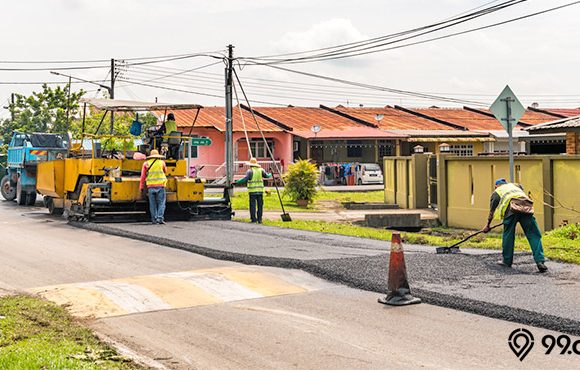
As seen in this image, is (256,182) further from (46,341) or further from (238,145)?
(238,145)

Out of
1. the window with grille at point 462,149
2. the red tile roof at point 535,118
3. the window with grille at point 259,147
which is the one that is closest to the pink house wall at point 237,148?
the window with grille at point 259,147

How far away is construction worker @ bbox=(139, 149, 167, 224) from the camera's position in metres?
17.8

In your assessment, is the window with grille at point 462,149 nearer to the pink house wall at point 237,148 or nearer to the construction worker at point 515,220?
the pink house wall at point 237,148

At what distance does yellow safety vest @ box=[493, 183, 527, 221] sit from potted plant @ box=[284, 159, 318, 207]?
56.4 ft

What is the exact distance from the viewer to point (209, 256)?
1247cm

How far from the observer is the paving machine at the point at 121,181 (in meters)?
18.2

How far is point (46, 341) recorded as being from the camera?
275 inches

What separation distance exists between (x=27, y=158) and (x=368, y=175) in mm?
24827

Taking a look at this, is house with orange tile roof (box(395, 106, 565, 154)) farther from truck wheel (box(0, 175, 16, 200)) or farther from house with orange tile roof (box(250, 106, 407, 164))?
truck wheel (box(0, 175, 16, 200))

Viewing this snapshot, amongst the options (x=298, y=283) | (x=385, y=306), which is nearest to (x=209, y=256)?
(x=298, y=283)

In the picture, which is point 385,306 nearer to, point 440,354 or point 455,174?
point 440,354

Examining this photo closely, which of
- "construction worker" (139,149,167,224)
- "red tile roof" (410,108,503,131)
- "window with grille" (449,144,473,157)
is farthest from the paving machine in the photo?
"red tile roof" (410,108,503,131)

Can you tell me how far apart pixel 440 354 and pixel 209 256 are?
640 cm

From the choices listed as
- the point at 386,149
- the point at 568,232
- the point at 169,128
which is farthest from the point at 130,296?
the point at 386,149
